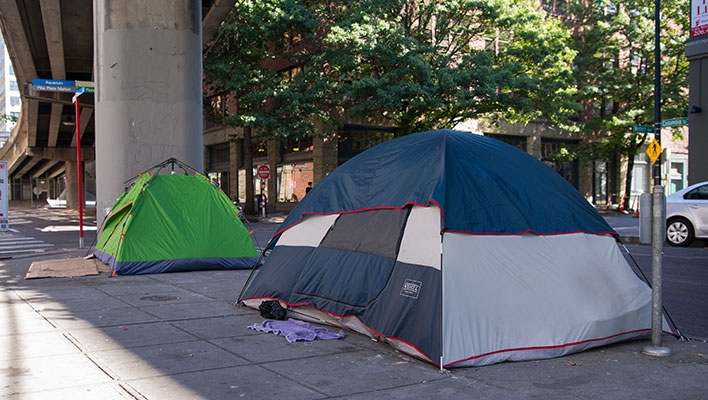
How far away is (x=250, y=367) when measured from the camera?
18.0 ft

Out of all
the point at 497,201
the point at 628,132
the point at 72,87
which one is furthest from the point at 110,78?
the point at 628,132

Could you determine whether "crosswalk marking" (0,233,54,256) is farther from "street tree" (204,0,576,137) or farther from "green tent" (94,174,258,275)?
"street tree" (204,0,576,137)

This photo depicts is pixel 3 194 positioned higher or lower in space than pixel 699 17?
lower

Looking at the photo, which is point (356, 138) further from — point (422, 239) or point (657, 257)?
point (657, 257)

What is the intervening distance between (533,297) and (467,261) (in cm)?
75

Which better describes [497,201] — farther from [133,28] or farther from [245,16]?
[245,16]

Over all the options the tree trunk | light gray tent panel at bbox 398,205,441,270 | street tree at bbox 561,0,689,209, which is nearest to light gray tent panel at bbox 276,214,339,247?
light gray tent panel at bbox 398,205,441,270

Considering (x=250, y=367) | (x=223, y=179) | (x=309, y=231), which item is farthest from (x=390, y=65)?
(x=250, y=367)

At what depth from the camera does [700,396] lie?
15.5 feet

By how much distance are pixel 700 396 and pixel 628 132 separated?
34.9 meters

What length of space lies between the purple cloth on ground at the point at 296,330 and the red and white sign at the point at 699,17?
19447 millimetres

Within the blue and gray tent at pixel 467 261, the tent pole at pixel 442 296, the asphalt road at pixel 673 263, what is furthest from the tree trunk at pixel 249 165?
the tent pole at pixel 442 296

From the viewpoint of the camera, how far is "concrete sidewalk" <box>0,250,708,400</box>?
482 cm

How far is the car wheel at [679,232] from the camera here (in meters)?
16.5
